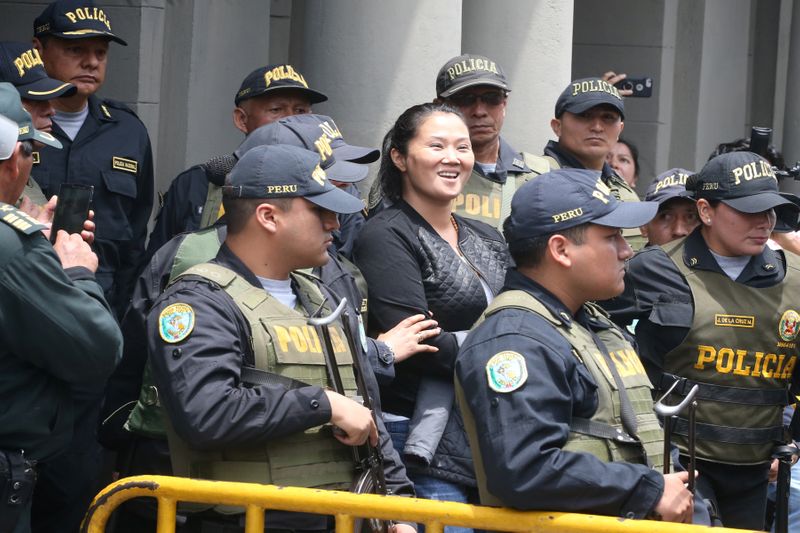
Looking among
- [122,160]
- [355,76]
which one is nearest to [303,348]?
[122,160]

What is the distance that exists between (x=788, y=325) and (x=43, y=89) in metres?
3.14

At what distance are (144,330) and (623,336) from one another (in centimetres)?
163

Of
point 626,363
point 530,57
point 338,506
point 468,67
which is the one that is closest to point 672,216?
point 468,67

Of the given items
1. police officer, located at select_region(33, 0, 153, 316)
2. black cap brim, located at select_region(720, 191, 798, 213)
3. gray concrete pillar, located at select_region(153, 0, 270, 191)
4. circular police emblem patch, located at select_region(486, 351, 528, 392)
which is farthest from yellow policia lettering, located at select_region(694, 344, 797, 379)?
gray concrete pillar, located at select_region(153, 0, 270, 191)

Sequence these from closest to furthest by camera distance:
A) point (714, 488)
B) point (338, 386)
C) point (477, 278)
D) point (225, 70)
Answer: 1. point (338, 386)
2. point (477, 278)
3. point (714, 488)
4. point (225, 70)

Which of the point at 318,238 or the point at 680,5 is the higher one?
the point at 680,5

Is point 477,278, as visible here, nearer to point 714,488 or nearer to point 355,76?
point 714,488

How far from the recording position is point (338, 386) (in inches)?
154

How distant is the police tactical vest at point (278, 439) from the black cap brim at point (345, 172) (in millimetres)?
850

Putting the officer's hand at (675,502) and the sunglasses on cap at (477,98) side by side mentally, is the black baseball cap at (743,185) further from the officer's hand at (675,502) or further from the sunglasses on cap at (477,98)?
the officer's hand at (675,502)

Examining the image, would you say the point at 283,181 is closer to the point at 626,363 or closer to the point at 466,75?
the point at 626,363

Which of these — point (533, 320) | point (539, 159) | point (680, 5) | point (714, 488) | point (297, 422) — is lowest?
point (714, 488)

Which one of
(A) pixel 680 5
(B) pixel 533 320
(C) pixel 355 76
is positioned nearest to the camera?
(B) pixel 533 320

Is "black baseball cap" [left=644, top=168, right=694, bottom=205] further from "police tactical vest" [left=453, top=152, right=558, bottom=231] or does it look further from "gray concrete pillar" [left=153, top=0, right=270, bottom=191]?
"gray concrete pillar" [left=153, top=0, right=270, bottom=191]
